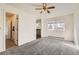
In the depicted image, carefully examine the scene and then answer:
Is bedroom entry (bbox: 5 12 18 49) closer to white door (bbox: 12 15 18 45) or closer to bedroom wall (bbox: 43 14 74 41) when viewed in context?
white door (bbox: 12 15 18 45)

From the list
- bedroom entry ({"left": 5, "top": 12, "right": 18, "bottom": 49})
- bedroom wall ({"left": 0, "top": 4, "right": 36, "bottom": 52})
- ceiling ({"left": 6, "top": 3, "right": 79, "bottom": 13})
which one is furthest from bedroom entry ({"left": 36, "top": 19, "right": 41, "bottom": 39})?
bedroom entry ({"left": 5, "top": 12, "right": 18, "bottom": 49})

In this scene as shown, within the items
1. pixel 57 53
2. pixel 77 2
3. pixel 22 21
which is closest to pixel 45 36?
pixel 57 53

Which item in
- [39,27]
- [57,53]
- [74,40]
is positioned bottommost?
[57,53]

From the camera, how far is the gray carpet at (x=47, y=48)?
176 centimetres

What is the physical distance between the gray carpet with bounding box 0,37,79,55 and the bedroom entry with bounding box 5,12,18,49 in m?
0.10

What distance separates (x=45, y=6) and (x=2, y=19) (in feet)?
2.40

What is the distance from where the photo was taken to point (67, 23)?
6.17 ft

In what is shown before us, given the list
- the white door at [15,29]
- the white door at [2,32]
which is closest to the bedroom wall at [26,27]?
the white door at [15,29]

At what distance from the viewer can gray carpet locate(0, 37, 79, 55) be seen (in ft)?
5.77

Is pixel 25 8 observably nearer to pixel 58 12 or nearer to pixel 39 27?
pixel 39 27

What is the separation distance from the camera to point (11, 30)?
1.89 metres

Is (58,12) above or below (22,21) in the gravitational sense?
above

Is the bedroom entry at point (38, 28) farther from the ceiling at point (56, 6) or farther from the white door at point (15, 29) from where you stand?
the white door at point (15, 29)

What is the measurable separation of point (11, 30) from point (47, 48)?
0.69 metres
